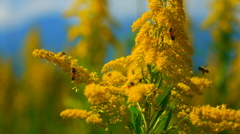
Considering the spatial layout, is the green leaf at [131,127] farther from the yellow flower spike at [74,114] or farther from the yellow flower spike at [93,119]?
the yellow flower spike at [74,114]

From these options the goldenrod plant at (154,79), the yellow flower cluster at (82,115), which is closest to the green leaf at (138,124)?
the goldenrod plant at (154,79)

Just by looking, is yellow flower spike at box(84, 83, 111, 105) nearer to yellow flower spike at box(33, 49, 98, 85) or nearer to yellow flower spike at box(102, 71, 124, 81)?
yellow flower spike at box(33, 49, 98, 85)

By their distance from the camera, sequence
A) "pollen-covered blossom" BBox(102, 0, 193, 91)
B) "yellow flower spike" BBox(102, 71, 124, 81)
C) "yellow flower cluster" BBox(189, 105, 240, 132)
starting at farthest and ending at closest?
1. "yellow flower spike" BBox(102, 71, 124, 81)
2. "pollen-covered blossom" BBox(102, 0, 193, 91)
3. "yellow flower cluster" BBox(189, 105, 240, 132)

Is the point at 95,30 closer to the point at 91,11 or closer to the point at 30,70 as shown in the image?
the point at 91,11

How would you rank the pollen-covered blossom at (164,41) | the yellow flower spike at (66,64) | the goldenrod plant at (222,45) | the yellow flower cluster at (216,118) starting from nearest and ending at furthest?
the yellow flower cluster at (216,118), the yellow flower spike at (66,64), the pollen-covered blossom at (164,41), the goldenrod plant at (222,45)

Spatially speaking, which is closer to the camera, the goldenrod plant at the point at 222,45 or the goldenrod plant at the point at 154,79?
the goldenrod plant at the point at 154,79

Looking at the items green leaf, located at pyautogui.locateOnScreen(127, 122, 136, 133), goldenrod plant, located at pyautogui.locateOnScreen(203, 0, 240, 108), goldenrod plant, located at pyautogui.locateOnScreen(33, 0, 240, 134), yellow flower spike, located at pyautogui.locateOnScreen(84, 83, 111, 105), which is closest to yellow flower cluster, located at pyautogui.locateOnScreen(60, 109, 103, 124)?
goldenrod plant, located at pyautogui.locateOnScreen(33, 0, 240, 134)

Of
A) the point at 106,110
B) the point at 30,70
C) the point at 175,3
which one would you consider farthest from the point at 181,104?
the point at 30,70

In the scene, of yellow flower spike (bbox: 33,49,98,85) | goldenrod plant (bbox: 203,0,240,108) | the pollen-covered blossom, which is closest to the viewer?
yellow flower spike (bbox: 33,49,98,85)

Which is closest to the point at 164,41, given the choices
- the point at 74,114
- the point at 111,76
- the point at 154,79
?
the point at 154,79
